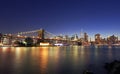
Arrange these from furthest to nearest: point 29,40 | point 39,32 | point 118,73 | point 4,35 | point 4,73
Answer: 1. point 39,32
2. point 29,40
3. point 4,35
4. point 4,73
5. point 118,73

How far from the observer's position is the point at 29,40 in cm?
13450

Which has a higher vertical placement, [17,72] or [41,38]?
[41,38]

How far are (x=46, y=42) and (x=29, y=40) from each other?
20933 millimetres

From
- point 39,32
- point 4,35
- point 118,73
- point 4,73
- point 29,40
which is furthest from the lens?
point 39,32

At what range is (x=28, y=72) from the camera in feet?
82.7

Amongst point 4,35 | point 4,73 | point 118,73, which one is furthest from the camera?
point 4,35

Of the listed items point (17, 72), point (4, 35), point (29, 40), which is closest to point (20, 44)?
point (29, 40)

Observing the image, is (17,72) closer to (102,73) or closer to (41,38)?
(102,73)

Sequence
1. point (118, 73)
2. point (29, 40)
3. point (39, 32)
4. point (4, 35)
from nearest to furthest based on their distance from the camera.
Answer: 1. point (118, 73)
2. point (4, 35)
3. point (29, 40)
4. point (39, 32)

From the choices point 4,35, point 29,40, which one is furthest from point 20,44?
point 4,35

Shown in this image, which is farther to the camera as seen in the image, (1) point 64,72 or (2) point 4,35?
(2) point 4,35

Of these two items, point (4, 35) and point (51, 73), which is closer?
point (51, 73)

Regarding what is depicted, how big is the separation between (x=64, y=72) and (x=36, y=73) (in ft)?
11.5

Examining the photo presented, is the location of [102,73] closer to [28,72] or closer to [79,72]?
[79,72]
